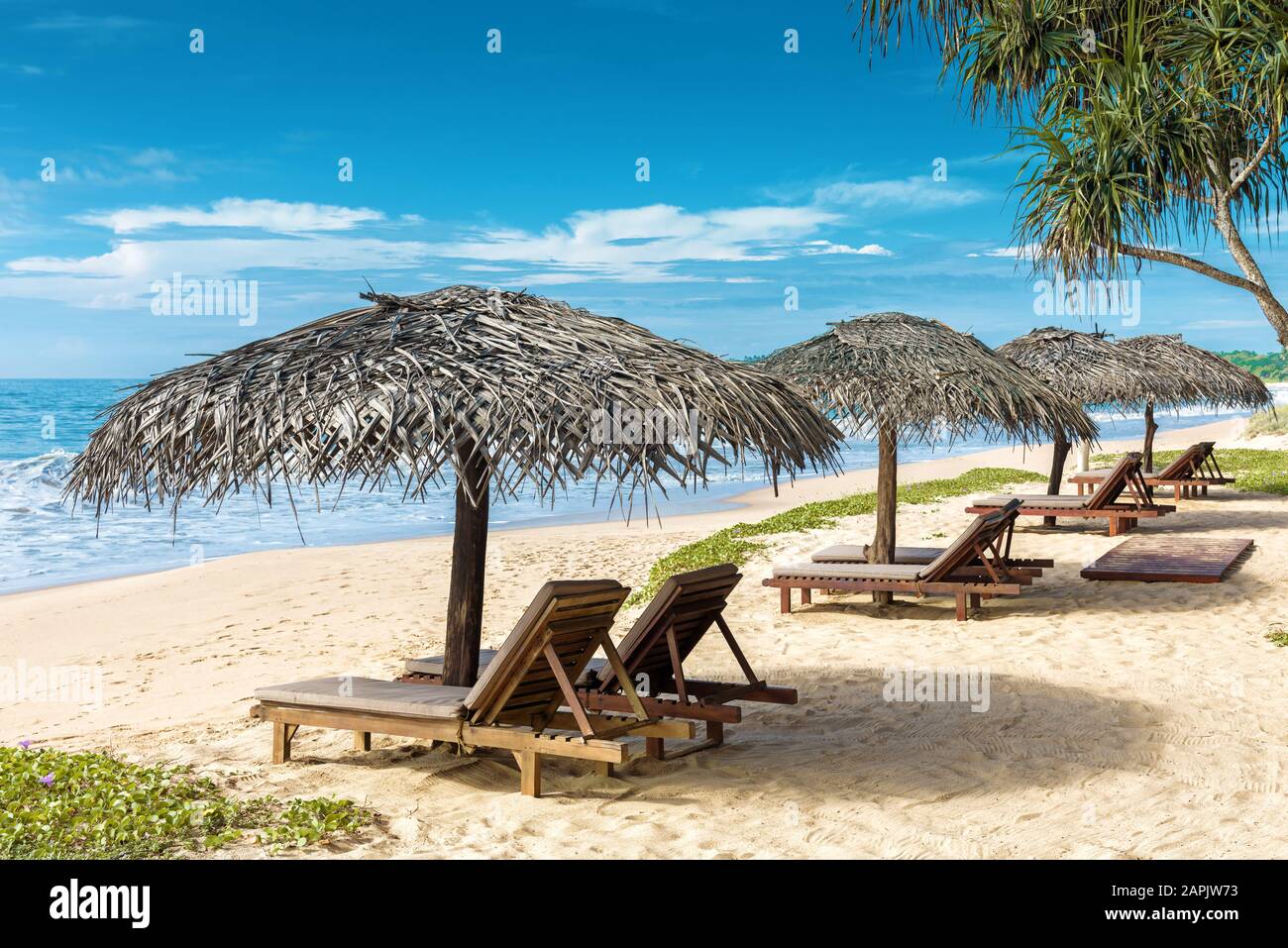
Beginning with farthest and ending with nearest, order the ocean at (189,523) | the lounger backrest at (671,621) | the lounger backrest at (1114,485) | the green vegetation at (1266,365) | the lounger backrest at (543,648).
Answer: the green vegetation at (1266,365) → the ocean at (189,523) → the lounger backrest at (1114,485) → the lounger backrest at (671,621) → the lounger backrest at (543,648)

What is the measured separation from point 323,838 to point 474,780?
3.63 ft

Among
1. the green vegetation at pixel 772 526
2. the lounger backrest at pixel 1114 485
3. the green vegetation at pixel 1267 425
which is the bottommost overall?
the green vegetation at pixel 772 526

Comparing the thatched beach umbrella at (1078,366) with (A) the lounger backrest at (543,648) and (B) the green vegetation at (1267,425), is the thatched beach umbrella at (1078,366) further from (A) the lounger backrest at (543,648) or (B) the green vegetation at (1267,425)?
(B) the green vegetation at (1267,425)

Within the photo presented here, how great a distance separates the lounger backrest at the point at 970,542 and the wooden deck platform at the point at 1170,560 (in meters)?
1.84

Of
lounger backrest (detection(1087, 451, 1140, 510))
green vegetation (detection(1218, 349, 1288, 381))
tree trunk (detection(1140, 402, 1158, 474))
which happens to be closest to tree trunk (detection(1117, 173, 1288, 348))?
lounger backrest (detection(1087, 451, 1140, 510))

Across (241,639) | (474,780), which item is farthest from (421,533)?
(474,780)

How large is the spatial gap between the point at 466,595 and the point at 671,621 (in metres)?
1.22

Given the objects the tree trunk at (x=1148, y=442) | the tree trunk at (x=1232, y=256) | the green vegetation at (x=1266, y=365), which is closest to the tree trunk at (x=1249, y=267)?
the tree trunk at (x=1232, y=256)

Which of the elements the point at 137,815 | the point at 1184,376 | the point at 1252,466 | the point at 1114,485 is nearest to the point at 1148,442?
the point at 1184,376

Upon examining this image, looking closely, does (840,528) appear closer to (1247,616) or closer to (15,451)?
(1247,616)

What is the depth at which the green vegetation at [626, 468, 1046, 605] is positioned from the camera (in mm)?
13762

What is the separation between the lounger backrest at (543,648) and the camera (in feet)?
16.6

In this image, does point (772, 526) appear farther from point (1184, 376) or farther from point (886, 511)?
point (1184, 376)
